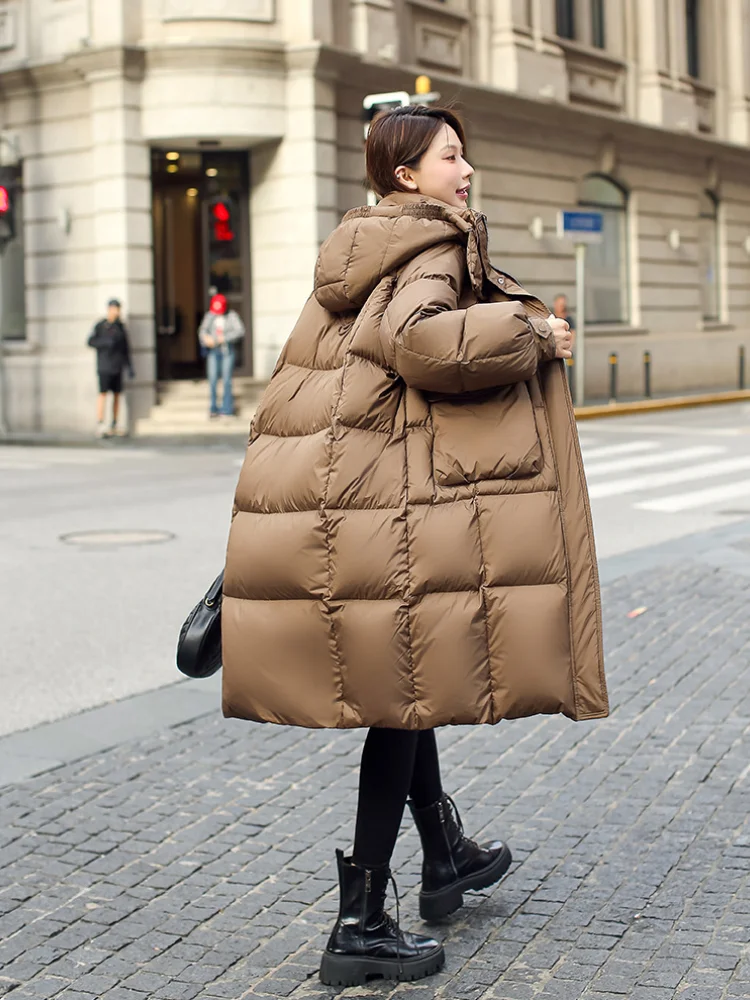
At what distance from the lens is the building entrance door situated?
23406mm

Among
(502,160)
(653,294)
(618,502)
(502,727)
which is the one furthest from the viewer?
(653,294)

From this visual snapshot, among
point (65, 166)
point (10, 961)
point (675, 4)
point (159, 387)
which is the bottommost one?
point (10, 961)

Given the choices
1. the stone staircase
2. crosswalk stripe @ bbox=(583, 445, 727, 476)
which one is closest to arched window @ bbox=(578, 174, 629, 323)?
the stone staircase

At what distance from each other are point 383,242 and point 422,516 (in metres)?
0.58

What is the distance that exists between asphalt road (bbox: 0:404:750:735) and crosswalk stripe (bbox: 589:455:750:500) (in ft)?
0.06

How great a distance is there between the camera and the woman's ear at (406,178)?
3.40 meters

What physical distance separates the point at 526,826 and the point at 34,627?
391 cm

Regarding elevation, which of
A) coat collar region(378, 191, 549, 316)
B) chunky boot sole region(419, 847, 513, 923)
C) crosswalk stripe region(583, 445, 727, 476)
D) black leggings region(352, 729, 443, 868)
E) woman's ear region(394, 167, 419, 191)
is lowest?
chunky boot sole region(419, 847, 513, 923)

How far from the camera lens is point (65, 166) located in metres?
23.0

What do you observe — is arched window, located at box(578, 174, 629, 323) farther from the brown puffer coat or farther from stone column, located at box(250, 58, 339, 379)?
the brown puffer coat

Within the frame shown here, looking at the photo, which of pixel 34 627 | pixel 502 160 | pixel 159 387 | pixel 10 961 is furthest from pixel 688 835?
pixel 502 160

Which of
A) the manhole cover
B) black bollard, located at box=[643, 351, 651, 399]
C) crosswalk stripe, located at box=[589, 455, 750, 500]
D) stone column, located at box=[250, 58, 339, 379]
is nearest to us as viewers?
the manhole cover

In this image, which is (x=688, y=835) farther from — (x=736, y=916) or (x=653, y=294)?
(x=653, y=294)

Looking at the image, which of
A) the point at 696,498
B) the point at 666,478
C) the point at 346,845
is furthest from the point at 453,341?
the point at 666,478
